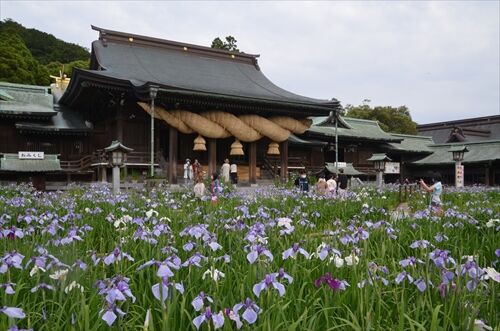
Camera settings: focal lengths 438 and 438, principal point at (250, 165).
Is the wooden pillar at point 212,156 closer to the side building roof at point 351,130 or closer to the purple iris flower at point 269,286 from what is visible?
the side building roof at point 351,130

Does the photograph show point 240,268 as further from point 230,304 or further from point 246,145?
point 246,145

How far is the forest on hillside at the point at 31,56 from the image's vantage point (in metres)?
36.6

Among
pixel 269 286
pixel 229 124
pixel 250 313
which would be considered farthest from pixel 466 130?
pixel 250 313

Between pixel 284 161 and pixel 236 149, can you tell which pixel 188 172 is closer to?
pixel 236 149

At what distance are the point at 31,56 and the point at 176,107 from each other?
26910mm

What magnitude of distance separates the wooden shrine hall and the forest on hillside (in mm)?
6919

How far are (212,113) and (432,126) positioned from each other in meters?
34.6

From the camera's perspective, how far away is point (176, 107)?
20984mm

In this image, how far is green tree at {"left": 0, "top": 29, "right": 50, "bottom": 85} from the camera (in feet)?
119

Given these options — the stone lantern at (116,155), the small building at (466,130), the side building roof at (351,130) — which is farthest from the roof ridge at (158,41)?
the small building at (466,130)

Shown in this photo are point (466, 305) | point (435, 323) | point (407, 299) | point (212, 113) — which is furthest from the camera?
point (212, 113)

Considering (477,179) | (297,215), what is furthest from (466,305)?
(477,179)

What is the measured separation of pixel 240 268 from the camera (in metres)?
3.01

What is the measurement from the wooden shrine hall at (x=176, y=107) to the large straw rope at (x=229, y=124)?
5 centimetres
